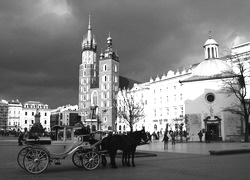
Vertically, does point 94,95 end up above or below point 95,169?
above

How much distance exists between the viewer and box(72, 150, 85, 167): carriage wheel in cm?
→ 1207

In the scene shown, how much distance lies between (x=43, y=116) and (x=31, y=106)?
9.21 metres

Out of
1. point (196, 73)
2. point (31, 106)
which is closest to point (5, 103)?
point (31, 106)

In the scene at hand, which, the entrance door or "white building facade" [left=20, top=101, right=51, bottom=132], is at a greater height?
"white building facade" [left=20, top=101, right=51, bottom=132]

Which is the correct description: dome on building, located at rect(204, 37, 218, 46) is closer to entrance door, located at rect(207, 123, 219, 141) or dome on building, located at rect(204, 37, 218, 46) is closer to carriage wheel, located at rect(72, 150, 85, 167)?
entrance door, located at rect(207, 123, 219, 141)

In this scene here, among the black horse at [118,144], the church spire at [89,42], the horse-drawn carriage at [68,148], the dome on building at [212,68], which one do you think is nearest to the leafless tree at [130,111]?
the black horse at [118,144]

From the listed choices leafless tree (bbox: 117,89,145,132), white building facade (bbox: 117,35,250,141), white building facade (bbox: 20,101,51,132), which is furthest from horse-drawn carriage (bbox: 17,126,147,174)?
white building facade (bbox: 20,101,51,132)

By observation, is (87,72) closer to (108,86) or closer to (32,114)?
(108,86)

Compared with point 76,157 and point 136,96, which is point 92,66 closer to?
point 136,96

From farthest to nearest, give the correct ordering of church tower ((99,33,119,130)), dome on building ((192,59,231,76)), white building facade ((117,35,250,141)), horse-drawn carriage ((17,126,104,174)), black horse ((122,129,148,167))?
church tower ((99,33,119,130)) → dome on building ((192,59,231,76)) → white building facade ((117,35,250,141)) → black horse ((122,129,148,167)) → horse-drawn carriage ((17,126,104,174))


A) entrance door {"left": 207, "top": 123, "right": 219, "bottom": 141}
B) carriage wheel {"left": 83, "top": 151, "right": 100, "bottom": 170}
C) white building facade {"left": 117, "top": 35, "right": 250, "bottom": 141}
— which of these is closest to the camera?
carriage wheel {"left": 83, "top": 151, "right": 100, "bottom": 170}

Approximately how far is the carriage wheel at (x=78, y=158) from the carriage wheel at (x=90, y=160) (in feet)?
1.51

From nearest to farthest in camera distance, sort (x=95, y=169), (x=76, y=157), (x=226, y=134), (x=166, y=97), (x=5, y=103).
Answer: (x=95, y=169) < (x=76, y=157) < (x=226, y=134) < (x=166, y=97) < (x=5, y=103)

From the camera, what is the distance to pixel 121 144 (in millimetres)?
12625
